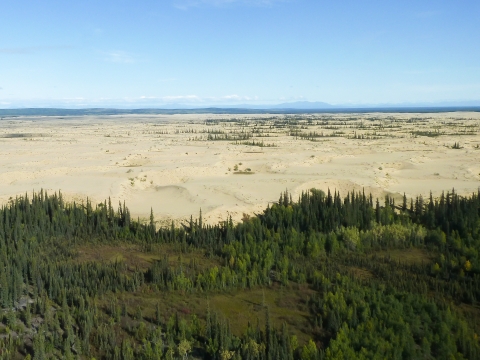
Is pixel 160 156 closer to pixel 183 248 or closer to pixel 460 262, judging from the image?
pixel 183 248

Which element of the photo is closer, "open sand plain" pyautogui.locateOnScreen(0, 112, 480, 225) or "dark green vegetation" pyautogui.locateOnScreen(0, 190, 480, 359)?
"dark green vegetation" pyautogui.locateOnScreen(0, 190, 480, 359)

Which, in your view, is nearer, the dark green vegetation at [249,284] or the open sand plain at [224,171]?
the dark green vegetation at [249,284]

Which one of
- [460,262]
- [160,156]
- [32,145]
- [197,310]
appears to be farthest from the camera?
[32,145]

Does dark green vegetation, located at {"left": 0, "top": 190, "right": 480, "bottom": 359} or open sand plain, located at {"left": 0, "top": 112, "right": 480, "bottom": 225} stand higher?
open sand plain, located at {"left": 0, "top": 112, "right": 480, "bottom": 225}

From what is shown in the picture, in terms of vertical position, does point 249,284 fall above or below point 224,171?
below

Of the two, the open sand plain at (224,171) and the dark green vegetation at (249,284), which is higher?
the open sand plain at (224,171)

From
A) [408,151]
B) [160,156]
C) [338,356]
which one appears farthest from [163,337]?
[408,151]

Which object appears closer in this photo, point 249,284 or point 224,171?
point 249,284

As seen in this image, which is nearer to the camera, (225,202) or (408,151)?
(225,202)
